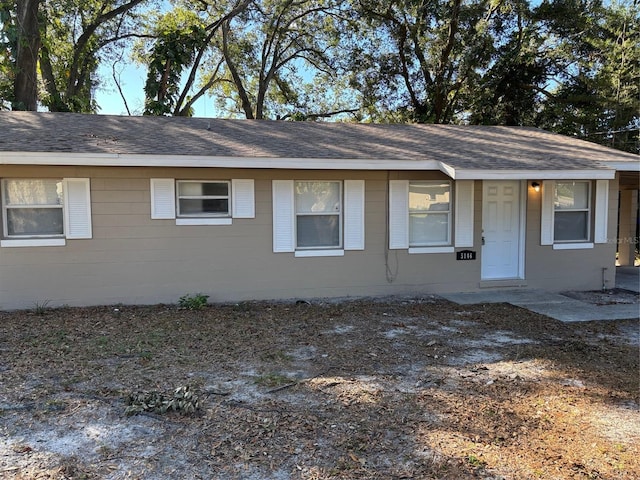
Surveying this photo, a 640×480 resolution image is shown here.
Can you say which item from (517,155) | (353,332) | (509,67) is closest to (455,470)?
(353,332)

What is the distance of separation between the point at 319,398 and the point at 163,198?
4.74m

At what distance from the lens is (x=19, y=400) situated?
12.1ft

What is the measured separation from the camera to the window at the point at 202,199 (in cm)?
755

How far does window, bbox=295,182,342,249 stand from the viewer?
8.05m

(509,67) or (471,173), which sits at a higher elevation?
(509,67)

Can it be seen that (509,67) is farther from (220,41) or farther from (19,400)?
(19,400)

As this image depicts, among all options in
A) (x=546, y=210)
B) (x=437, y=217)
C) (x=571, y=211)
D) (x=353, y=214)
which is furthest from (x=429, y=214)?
(x=571, y=211)

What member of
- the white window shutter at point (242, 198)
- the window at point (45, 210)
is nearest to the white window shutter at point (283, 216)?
the white window shutter at point (242, 198)

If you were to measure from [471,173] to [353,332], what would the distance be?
10.8ft

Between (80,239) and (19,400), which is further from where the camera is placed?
(80,239)

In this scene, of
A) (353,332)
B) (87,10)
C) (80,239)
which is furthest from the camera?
(87,10)

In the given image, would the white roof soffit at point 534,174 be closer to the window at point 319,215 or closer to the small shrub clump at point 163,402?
the window at point 319,215

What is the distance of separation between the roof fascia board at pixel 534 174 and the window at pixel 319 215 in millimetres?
2102

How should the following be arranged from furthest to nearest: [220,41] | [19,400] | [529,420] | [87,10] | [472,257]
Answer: [220,41], [87,10], [472,257], [19,400], [529,420]
